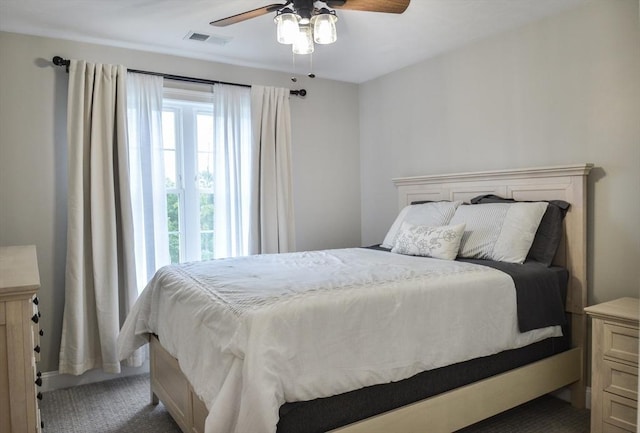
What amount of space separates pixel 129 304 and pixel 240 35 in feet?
6.92

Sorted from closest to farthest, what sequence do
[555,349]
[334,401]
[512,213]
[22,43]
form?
1. [334,401]
2. [555,349]
3. [512,213]
4. [22,43]

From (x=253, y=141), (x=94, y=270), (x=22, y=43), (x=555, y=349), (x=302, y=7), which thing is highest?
(x=22, y=43)

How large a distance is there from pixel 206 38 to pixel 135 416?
8.42 ft

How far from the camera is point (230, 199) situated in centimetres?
370

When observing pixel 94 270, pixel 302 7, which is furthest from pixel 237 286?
pixel 94 270

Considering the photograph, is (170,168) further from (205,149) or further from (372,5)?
(372,5)

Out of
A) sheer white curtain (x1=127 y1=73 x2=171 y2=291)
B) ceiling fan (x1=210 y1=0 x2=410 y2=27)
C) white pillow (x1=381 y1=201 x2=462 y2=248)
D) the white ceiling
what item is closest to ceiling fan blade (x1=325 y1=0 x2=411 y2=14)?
ceiling fan (x1=210 y1=0 x2=410 y2=27)

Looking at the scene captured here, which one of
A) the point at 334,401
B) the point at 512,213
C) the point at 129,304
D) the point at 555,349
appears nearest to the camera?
the point at 334,401

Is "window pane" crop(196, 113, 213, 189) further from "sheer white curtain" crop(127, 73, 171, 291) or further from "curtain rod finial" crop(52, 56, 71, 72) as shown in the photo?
"curtain rod finial" crop(52, 56, 71, 72)

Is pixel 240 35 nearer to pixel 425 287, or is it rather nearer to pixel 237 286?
pixel 237 286

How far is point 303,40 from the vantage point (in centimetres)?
215

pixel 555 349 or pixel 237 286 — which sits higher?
pixel 237 286

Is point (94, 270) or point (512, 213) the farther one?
point (94, 270)

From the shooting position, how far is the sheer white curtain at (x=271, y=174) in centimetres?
374
